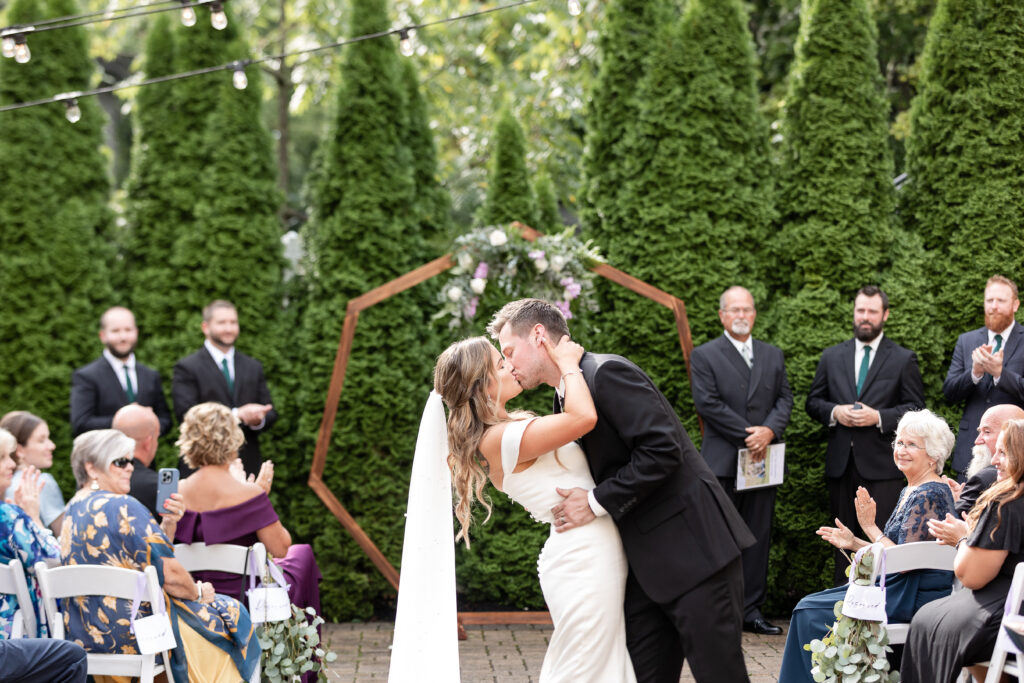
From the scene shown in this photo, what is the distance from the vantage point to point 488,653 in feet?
20.9

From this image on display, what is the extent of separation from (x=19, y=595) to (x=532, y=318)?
2.36m

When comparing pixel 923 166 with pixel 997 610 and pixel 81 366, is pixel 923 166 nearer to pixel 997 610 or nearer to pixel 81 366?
pixel 997 610

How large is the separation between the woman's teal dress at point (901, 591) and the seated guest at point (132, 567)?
234cm

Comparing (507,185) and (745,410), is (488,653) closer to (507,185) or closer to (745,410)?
(745,410)

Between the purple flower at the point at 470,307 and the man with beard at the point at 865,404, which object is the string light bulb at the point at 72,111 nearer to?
the purple flower at the point at 470,307

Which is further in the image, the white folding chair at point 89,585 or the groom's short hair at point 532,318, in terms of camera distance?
the white folding chair at point 89,585

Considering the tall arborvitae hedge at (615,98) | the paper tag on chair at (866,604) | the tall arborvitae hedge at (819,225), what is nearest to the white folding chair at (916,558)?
the paper tag on chair at (866,604)

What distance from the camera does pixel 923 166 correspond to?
784 cm

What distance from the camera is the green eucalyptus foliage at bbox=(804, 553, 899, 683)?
419 cm

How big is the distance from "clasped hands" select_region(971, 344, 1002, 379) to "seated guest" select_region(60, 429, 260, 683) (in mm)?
4271

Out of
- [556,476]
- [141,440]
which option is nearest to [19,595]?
[141,440]

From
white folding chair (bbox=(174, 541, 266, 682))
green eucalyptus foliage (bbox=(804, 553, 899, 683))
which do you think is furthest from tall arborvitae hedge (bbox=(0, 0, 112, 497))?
green eucalyptus foliage (bbox=(804, 553, 899, 683))

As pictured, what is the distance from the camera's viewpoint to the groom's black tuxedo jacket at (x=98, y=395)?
7.25 metres

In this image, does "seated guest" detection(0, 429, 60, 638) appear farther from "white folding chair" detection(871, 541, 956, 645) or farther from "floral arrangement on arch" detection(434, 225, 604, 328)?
"white folding chair" detection(871, 541, 956, 645)
